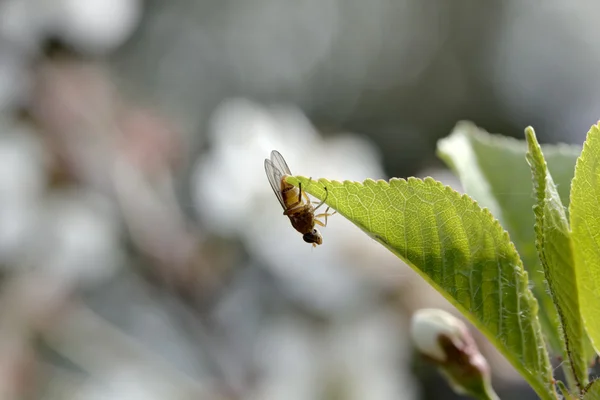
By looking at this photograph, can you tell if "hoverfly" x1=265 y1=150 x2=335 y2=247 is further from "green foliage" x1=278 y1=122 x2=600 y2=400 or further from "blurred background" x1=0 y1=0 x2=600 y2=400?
"blurred background" x1=0 y1=0 x2=600 y2=400

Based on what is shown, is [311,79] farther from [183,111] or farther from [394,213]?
[394,213]

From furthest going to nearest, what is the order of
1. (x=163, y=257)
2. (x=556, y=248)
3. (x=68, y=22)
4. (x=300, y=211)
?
(x=68, y=22), (x=163, y=257), (x=300, y=211), (x=556, y=248)

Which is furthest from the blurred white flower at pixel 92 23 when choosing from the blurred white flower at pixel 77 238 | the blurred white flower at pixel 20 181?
the blurred white flower at pixel 77 238

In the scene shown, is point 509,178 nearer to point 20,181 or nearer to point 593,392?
point 593,392

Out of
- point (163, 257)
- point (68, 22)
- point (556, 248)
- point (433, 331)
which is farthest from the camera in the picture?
point (68, 22)

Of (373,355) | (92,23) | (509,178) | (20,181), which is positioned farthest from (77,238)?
(509,178)
